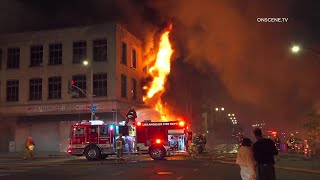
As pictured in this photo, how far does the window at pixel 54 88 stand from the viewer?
147 ft

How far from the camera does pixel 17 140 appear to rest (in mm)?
45562

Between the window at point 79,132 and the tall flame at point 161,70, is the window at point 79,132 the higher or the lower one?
the lower one

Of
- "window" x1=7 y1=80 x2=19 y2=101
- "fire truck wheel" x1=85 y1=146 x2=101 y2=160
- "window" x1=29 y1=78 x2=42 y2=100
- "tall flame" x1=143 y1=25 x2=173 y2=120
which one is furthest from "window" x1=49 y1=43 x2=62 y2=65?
"fire truck wheel" x1=85 y1=146 x2=101 y2=160

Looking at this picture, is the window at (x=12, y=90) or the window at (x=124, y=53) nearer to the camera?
the window at (x=124, y=53)

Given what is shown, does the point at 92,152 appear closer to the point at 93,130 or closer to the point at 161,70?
the point at 93,130

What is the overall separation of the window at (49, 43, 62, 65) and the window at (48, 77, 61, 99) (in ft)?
6.28

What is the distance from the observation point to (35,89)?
45812 mm

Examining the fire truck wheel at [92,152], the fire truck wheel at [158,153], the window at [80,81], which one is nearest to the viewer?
the fire truck wheel at [158,153]

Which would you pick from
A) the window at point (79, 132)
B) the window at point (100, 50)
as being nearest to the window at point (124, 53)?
the window at point (100, 50)

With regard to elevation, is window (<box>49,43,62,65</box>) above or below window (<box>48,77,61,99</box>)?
above

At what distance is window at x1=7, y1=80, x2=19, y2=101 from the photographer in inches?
1821

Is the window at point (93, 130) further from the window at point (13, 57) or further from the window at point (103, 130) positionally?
the window at point (13, 57)

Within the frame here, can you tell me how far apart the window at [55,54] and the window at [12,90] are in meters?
4.83

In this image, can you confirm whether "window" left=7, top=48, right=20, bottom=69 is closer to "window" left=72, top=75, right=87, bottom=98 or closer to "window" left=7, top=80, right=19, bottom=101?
"window" left=7, top=80, right=19, bottom=101
